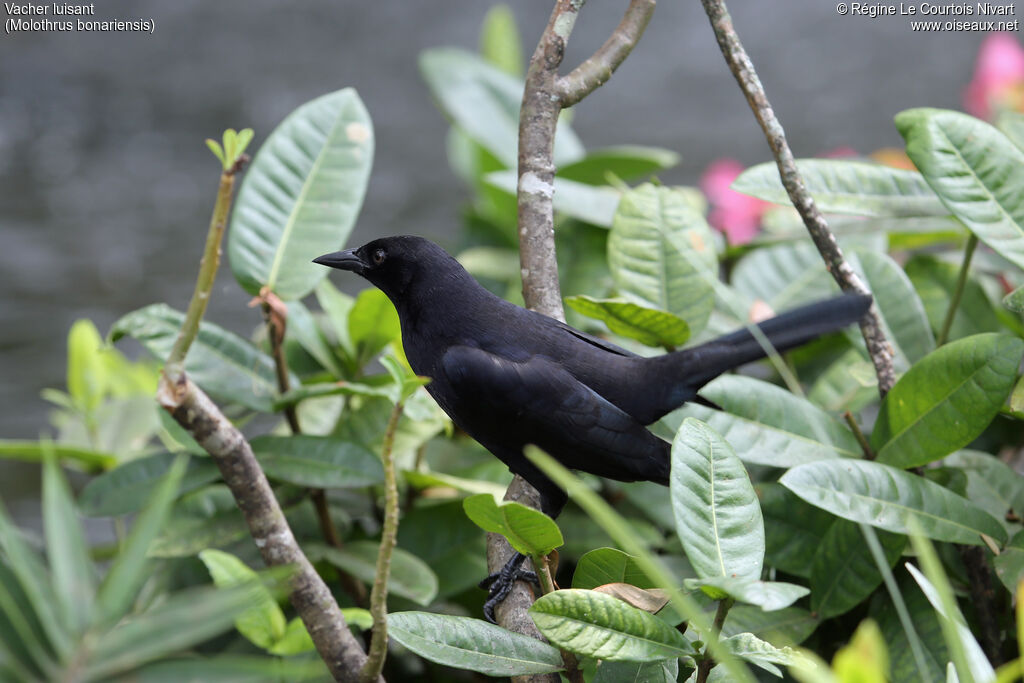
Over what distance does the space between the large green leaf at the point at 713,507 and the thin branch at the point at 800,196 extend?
1.61 feet

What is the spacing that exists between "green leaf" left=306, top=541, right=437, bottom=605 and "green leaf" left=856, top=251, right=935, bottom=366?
0.85 meters

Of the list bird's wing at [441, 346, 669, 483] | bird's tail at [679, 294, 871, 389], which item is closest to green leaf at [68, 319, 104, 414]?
bird's wing at [441, 346, 669, 483]

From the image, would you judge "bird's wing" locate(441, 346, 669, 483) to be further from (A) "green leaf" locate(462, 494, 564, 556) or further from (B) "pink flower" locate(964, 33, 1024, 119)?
(B) "pink flower" locate(964, 33, 1024, 119)

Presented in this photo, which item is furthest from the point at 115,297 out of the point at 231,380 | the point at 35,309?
the point at 231,380

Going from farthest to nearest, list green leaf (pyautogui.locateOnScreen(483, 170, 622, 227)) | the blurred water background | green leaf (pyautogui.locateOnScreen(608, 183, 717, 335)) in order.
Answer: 1. the blurred water background
2. green leaf (pyautogui.locateOnScreen(483, 170, 622, 227))
3. green leaf (pyautogui.locateOnScreen(608, 183, 717, 335))

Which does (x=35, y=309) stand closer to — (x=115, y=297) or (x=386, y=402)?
(x=115, y=297)

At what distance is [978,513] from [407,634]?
2.54 feet

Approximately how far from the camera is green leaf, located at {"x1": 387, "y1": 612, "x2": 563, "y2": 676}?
1.02m

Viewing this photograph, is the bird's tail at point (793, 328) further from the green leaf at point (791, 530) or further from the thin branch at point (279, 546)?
the thin branch at point (279, 546)

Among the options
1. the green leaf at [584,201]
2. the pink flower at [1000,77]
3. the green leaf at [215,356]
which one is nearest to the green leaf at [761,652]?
the green leaf at [215,356]

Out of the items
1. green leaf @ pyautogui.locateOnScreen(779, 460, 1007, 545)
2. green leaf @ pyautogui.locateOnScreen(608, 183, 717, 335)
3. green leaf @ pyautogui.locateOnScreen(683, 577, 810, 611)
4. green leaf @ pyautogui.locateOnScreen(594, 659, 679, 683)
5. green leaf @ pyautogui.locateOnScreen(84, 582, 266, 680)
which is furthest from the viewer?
green leaf @ pyautogui.locateOnScreen(608, 183, 717, 335)

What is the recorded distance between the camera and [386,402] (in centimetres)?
171

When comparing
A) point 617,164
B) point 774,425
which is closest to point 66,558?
point 774,425

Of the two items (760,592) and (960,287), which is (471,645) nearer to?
(760,592)
